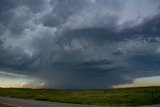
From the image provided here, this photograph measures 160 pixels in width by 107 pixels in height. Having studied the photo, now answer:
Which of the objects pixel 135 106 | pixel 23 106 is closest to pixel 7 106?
pixel 23 106

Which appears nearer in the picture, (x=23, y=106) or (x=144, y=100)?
(x=23, y=106)

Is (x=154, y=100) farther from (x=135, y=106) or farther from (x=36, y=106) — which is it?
(x=36, y=106)

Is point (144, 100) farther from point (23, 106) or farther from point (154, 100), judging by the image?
point (23, 106)

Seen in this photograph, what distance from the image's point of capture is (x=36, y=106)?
33656 millimetres

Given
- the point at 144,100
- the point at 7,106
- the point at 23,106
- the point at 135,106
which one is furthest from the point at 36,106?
the point at 144,100

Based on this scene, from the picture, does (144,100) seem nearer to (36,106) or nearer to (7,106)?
(36,106)

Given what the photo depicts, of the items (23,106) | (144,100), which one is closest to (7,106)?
(23,106)

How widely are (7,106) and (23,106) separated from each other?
9.79 feet

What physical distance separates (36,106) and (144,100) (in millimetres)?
15480

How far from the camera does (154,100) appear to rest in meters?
39.8

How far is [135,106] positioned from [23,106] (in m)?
13.4

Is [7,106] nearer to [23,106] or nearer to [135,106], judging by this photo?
[23,106]

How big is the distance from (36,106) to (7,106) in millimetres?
4473

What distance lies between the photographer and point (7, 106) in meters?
35.7
